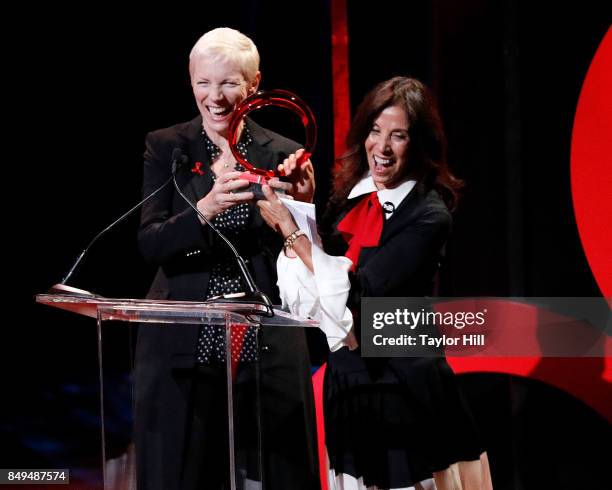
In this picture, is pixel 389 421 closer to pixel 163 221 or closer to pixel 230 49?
pixel 163 221

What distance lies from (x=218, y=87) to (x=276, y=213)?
65cm

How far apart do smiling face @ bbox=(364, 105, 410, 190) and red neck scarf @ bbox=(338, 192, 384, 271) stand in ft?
0.28

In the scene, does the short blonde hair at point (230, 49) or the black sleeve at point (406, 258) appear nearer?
the black sleeve at point (406, 258)

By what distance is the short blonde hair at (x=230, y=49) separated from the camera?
324 centimetres

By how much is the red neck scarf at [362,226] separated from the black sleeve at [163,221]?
1.59 ft

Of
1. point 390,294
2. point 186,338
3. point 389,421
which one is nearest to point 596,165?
point 390,294

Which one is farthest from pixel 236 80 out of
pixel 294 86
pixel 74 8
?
pixel 74 8

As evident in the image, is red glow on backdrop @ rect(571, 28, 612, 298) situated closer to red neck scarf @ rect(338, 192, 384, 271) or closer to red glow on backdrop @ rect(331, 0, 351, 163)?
red glow on backdrop @ rect(331, 0, 351, 163)

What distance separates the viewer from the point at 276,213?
2.86 metres

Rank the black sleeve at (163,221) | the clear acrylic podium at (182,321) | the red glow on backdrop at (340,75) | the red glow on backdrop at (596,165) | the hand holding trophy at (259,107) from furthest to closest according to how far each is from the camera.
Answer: the red glow on backdrop at (340,75)
the red glow on backdrop at (596,165)
the black sleeve at (163,221)
the hand holding trophy at (259,107)
the clear acrylic podium at (182,321)

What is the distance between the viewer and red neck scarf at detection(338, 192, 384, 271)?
303cm

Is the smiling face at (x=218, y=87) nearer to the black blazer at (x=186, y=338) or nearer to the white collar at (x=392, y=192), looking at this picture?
the black blazer at (x=186, y=338)

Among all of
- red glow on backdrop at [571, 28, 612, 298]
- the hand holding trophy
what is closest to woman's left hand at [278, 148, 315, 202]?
the hand holding trophy

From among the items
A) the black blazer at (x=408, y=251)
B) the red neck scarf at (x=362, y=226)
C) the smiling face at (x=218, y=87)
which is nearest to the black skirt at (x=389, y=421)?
the black blazer at (x=408, y=251)
